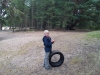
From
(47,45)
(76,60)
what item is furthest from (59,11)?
(47,45)

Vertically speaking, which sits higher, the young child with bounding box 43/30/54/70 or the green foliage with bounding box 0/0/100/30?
the green foliage with bounding box 0/0/100/30

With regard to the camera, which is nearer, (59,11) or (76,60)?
(76,60)

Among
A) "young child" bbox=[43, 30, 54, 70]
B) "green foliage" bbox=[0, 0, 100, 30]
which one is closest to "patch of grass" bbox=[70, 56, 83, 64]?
"young child" bbox=[43, 30, 54, 70]

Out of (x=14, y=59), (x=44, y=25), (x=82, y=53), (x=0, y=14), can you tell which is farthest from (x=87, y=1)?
(x=14, y=59)

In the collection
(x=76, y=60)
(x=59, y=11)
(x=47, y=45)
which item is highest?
(x=59, y=11)

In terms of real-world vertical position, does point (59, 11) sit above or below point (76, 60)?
above

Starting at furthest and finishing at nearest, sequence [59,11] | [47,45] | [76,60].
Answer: [59,11], [76,60], [47,45]

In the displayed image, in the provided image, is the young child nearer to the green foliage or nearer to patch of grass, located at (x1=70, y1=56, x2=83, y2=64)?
patch of grass, located at (x1=70, y1=56, x2=83, y2=64)

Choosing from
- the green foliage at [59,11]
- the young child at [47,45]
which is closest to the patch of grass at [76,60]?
the young child at [47,45]

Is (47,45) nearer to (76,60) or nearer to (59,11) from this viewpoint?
(76,60)

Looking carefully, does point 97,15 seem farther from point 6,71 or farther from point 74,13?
point 6,71

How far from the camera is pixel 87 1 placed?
696 inches

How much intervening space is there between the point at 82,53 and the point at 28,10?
14.6 metres

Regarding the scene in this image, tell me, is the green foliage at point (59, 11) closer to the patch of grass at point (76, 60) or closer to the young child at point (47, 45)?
the patch of grass at point (76, 60)
